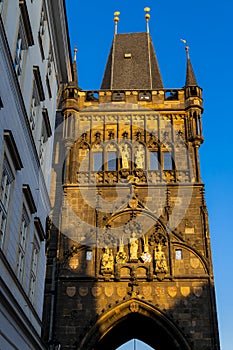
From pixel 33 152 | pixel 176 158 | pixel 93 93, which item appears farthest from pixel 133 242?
pixel 33 152

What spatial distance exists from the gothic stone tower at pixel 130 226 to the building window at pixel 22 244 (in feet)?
27.9

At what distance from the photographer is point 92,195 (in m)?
19.6

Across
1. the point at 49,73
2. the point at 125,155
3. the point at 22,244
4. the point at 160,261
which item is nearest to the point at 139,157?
the point at 125,155

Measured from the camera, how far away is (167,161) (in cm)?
2039

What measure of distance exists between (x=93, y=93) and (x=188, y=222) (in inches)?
278

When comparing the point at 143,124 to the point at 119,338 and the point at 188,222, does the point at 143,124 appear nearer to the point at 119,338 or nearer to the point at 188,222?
the point at 188,222

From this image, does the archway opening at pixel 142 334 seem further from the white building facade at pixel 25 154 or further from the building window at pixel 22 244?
the building window at pixel 22 244

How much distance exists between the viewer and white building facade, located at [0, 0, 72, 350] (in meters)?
7.62

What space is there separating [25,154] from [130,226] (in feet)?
32.9

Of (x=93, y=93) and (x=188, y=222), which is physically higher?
(x=93, y=93)

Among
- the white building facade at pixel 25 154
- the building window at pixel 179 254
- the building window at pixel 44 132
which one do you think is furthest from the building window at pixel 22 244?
the building window at pixel 179 254

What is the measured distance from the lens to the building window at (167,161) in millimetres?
20259

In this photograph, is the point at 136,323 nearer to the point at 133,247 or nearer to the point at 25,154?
the point at 133,247

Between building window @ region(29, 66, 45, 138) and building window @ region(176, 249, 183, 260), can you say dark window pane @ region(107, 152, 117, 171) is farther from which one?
building window @ region(29, 66, 45, 138)
